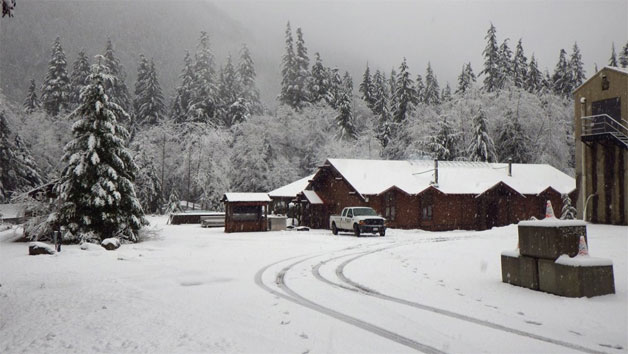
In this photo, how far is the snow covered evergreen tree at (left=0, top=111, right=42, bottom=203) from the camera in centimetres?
4853

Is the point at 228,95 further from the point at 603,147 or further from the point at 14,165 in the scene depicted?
the point at 603,147

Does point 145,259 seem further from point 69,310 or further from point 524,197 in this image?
point 524,197

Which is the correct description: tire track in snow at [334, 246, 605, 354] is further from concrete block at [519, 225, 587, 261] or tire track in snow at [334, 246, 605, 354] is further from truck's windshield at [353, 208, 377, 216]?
truck's windshield at [353, 208, 377, 216]

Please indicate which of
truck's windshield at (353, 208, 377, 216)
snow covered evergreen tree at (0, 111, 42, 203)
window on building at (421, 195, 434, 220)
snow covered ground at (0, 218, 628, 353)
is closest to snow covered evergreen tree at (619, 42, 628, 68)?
window on building at (421, 195, 434, 220)

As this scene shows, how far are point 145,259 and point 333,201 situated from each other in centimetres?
2376

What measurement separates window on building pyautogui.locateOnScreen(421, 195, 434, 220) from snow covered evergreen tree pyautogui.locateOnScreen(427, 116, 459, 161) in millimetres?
19496

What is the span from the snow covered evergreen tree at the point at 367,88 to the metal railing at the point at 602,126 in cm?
5513

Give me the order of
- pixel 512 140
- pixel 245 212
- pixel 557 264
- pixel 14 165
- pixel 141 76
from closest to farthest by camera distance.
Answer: pixel 557 264, pixel 245 212, pixel 14 165, pixel 512 140, pixel 141 76

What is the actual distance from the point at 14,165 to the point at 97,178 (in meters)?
34.7

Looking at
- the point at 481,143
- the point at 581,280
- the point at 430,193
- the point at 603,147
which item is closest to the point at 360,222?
the point at 430,193

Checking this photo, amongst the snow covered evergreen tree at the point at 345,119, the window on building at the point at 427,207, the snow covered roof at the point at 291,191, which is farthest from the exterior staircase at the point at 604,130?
the snow covered evergreen tree at the point at 345,119

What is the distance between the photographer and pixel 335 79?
79.6 m

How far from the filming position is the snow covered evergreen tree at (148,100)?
7550cm

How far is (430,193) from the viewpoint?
38219 millimetres
